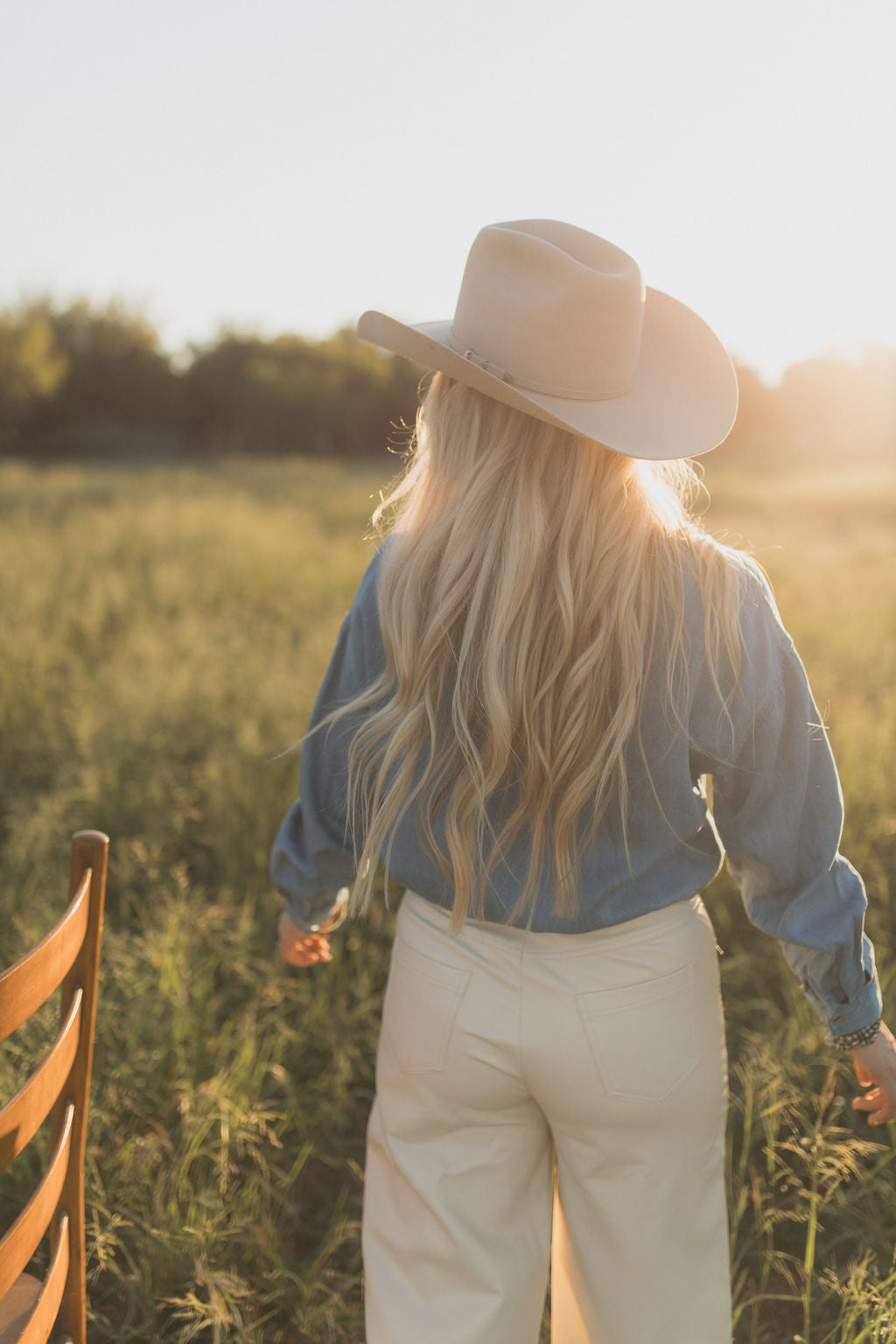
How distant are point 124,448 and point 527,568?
3011 centimetres

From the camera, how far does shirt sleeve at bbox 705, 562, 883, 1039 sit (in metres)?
1.29

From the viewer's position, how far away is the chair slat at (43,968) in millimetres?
923

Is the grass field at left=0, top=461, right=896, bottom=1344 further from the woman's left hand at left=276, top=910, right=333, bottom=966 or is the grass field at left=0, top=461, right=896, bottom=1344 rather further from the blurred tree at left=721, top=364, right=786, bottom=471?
the blurred tree at left=721, top=364, right=786, bottom=471

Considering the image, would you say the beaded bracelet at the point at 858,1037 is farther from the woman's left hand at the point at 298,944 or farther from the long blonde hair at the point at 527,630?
the woman's left hand at the point at 298,944

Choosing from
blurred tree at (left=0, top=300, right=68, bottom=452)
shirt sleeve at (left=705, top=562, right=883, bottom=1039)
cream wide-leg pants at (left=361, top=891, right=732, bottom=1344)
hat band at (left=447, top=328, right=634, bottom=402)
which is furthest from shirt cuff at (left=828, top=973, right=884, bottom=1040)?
blurred tree at (left=0, top=300, right=68, bottom=452)

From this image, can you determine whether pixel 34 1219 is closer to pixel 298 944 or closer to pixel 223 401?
pixel 298 944

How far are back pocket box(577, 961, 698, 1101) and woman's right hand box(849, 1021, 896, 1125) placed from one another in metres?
0.30

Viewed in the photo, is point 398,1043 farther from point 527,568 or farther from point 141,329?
point 141,329

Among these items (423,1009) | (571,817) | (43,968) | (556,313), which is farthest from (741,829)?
(43,968)

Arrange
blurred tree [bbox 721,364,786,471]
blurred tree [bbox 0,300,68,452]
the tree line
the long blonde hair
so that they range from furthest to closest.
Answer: blurred tree [bbox 721,364,786,471]
the tree line
blurred tree [bbox 0,300,68,452]
the long blonde hair

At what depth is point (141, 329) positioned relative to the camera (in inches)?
1192

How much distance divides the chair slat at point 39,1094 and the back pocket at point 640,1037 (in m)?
0.64

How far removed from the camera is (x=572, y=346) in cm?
128

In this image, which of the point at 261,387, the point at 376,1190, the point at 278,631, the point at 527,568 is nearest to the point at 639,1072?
the point at 376,1190
